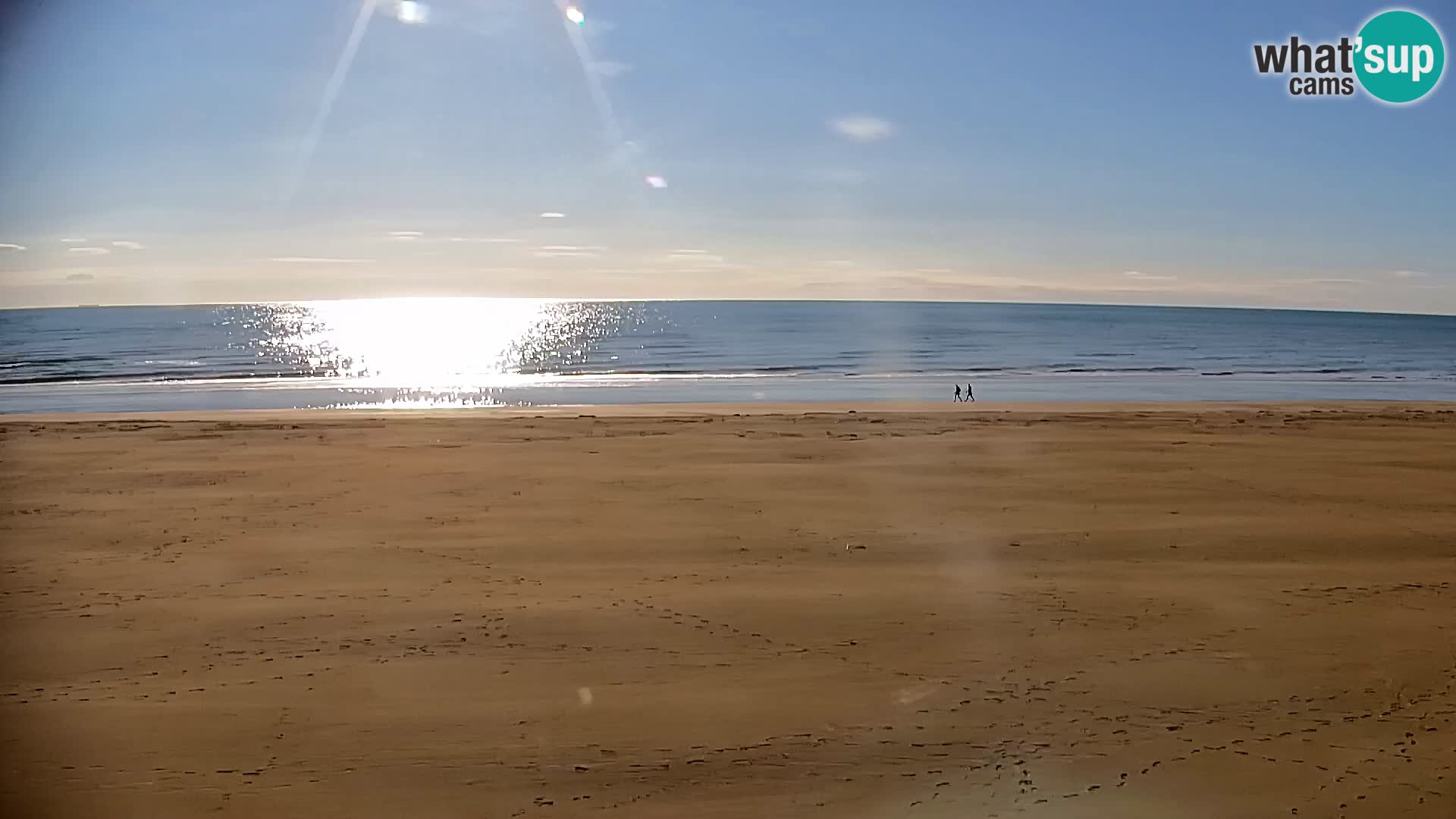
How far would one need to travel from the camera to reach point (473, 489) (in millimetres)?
9984

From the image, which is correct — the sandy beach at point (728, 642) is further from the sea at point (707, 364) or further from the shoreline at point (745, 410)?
the sea at point (707, 364)

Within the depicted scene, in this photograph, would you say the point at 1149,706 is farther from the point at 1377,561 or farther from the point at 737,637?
the point at 1377,561

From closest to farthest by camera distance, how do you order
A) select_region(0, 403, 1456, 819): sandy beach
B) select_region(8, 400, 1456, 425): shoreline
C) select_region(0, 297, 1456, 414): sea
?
select_region(0, 403, 1456, 819): sandy beach < select_region(8, 400, 1456, 425): shoreline < select_region(0, 297, 1456, 414): sea

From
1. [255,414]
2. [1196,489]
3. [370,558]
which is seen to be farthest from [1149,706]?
[255,414]

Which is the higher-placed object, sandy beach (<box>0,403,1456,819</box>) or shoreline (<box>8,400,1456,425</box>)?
shoreline (<box>8,400,1456,425</box>)

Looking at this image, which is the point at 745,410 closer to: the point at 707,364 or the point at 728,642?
the point at 728,642

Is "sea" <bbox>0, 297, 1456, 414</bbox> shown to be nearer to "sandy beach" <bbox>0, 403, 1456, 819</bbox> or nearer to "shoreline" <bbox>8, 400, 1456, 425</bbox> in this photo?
"shoreline" <bbox>8, 400, 1456, 425</bbox>

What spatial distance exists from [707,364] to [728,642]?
33.0 metres

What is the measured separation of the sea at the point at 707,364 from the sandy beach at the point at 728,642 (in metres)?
13.5

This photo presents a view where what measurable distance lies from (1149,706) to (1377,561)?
13.4 feet

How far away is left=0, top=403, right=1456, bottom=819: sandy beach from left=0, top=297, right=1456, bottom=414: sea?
44.2 ft

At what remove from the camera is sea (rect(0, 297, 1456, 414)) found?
2494cm

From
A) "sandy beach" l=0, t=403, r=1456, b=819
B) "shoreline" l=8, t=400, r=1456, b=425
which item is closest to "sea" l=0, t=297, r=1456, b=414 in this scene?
"shoreline" l=8, t=400, r=1456, b=425

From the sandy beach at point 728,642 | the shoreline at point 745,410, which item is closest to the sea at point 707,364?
the shoreline at point 745,410
